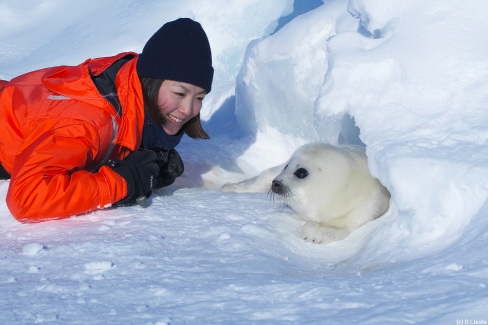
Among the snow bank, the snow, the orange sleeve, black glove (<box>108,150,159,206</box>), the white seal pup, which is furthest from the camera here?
the white seal pup

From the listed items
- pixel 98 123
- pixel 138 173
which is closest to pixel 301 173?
pixel 138 173

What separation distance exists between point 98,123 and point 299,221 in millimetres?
878

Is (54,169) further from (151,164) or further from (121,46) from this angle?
(121,46)

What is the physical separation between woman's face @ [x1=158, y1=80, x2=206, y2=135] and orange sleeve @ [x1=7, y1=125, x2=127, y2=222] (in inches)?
13.4

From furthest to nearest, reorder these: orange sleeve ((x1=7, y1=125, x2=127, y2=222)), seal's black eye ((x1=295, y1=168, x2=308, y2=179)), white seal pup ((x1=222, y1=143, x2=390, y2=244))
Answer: seal's black eye ((x1=295, y1=168, x2=308, y2=179)) → white seal pup ((x1=222, y1=143, x2=390, y2=244)) → orange sleeve ((x1=7, y1=125, x2=127, y2=222))

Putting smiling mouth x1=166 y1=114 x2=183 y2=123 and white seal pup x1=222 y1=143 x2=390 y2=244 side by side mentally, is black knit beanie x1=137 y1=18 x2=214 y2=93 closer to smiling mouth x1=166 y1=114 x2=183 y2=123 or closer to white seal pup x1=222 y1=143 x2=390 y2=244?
smiling mouth x1=166 y1=114 x2=183 y2=123

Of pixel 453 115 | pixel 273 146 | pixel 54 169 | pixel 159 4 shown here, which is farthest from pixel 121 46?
pixel 453 115

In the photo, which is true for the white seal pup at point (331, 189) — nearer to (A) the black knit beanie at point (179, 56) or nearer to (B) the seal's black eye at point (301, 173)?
(B) the seal's black eye at point (301, 173)

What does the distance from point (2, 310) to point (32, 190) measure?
0.76 metres

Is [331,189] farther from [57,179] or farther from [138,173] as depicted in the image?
[57,179]

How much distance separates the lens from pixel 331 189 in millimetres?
2670

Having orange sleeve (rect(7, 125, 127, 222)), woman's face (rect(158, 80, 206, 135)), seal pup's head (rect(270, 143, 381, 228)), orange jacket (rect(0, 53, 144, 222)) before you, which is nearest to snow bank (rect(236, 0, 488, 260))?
seal pup's head (rect(270, 143, 381, 228))

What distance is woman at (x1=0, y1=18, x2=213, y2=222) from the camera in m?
2.23

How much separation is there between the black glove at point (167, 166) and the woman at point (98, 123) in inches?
1.0
